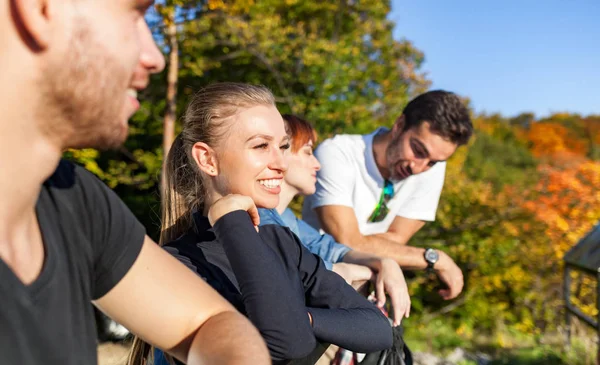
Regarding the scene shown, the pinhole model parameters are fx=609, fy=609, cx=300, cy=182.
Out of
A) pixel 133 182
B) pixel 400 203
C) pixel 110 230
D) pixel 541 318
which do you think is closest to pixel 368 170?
pixel 400 203

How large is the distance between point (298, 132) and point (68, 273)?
197 centimetres

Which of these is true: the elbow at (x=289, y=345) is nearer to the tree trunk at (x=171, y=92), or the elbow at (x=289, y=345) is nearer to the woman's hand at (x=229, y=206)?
the woman's hand at (x=229, y=206)

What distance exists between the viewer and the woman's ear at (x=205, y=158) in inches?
86.4

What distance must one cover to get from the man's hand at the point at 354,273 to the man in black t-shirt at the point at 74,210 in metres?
1.13

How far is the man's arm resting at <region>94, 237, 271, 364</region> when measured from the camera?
1.21 metres

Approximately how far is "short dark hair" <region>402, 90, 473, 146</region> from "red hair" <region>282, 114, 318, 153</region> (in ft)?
3.43

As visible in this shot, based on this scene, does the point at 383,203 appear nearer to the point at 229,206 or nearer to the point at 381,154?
the point at 381,154

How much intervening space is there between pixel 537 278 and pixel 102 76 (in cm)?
1043

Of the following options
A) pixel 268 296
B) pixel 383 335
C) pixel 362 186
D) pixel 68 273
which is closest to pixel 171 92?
pixel 362 186

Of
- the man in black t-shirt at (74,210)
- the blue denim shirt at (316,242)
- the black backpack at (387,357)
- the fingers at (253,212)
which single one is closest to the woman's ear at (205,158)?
the fingers at (253,212)

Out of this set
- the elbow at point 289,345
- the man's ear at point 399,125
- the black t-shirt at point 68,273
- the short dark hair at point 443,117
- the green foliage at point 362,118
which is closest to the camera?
the black t-shirt at point 68,273

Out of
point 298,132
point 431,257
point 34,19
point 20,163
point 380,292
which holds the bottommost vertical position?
point 431,257

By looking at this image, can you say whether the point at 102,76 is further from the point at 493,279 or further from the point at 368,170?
the point at 493,279

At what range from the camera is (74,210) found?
1123mm
